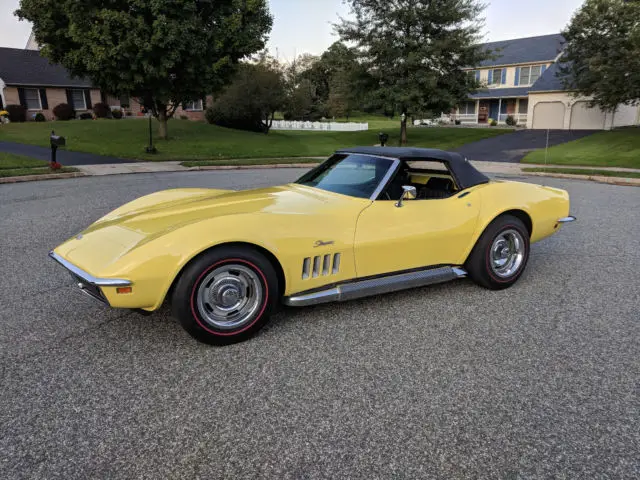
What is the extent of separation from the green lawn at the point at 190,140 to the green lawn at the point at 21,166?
4.05 meters

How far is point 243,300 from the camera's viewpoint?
11.3 feet

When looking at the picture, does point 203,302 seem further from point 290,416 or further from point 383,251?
point 383,251

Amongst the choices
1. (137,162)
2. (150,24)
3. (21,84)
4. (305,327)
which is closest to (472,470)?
(305,327)

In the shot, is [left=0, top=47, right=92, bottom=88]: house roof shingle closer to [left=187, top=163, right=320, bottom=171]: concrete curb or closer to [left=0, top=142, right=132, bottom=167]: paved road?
[left=0, top=142, right=132, bottom=167]: paved road

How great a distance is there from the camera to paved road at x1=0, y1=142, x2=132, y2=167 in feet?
Result: 59.0

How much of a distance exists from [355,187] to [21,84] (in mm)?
41424

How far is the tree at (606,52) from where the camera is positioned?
21.9m

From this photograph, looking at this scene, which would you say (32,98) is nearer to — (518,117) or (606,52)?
(606,52)

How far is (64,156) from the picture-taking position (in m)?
19.5

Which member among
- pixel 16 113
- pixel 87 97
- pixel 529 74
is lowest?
pixel 16 113

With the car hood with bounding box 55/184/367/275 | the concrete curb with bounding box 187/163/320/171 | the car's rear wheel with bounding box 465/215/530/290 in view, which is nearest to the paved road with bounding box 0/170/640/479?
the car's rear wheel with bounding box 465/215/530/290

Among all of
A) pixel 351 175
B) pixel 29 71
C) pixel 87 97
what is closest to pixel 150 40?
pixel 351 175

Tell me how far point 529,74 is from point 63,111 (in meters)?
40.7

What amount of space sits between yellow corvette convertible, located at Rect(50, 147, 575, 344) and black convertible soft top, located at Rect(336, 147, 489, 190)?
14mm
